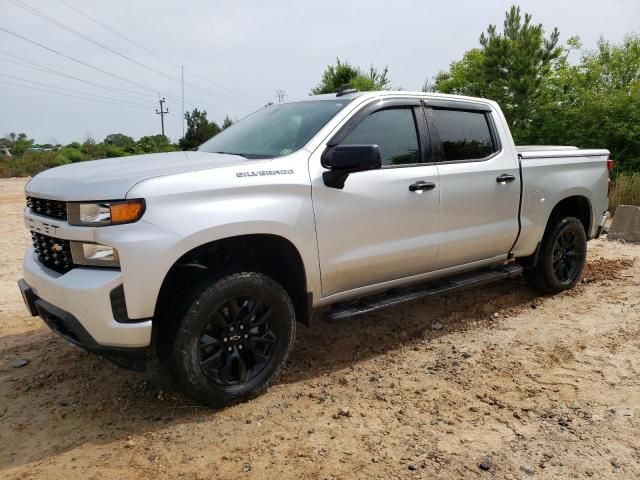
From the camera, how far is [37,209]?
3.13m

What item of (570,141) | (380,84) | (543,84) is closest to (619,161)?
(570,141)

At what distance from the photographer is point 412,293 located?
13.2 ft

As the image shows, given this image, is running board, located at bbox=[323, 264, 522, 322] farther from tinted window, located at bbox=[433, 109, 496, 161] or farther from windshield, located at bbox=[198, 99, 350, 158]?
windshield, located at bbox=[198, 99, 350, 158]

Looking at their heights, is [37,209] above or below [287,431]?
above

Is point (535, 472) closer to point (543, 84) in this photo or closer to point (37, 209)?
point (37, 209)

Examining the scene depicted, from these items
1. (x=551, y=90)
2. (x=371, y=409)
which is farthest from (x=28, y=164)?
(x=371, y=409)

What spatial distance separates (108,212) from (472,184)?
2.75 meters

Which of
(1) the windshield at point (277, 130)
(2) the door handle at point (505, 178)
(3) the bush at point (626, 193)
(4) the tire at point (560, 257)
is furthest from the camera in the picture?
(3) the bush at point (626, 193)

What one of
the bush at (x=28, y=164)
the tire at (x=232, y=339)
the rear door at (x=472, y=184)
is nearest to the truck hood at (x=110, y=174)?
the tire at (x=232, y=339)

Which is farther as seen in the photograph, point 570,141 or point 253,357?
point 570,141

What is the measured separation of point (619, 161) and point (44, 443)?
1391 cm

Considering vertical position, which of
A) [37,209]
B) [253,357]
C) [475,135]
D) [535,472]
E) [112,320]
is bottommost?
[535,472]

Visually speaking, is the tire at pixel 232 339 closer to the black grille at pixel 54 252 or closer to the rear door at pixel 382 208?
the rear door at pixel 382 208

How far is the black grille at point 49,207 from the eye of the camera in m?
2.87
